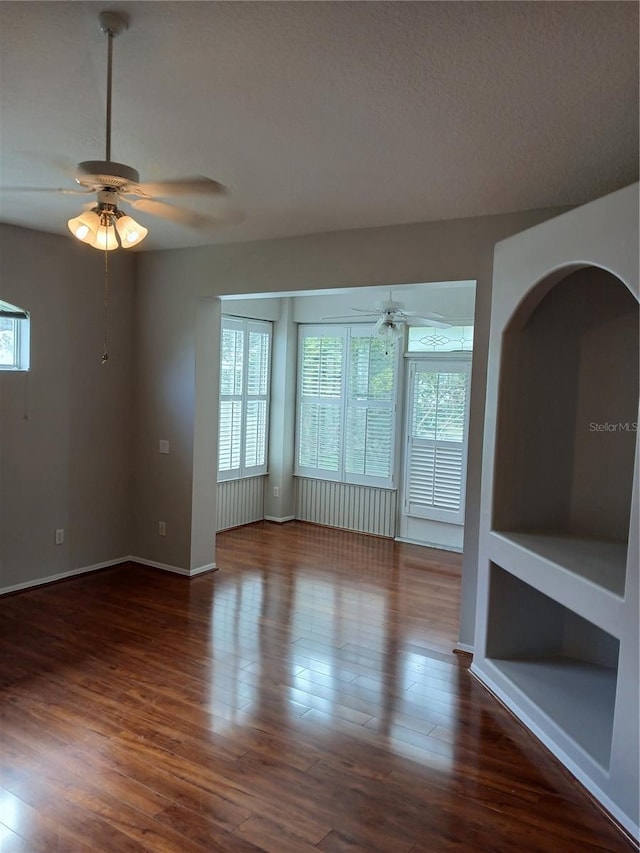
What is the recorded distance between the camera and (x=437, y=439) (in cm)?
665

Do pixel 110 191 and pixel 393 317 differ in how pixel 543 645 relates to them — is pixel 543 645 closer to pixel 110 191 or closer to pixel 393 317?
pixel 393 317

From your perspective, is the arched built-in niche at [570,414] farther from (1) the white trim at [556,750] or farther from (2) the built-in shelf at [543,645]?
(1) the white trim at [556,750]

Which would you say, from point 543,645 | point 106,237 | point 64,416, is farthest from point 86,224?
point 543,645

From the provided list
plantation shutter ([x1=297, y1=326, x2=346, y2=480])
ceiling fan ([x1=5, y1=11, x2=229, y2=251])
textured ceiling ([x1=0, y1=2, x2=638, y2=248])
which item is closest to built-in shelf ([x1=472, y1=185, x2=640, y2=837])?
textured ceiling ([x1=0, y1=2, x2=638, y2=248])

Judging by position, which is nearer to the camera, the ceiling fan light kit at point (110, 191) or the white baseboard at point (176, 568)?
the ceiling fan light kit at point (110, 191)

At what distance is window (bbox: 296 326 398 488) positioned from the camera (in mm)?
7023

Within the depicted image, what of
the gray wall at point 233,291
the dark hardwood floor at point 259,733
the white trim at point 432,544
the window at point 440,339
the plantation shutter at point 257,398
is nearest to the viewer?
the dark hardwood floor at point 259,733

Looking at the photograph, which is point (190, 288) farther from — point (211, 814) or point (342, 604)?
point (211, 814)

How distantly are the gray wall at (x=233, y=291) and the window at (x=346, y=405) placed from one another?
6.87ft

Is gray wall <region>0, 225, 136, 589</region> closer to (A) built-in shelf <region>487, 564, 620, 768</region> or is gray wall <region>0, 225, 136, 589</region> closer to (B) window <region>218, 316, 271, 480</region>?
(B) window <region>218, 316, 271, 480</region>

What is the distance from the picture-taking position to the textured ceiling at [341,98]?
1914mm

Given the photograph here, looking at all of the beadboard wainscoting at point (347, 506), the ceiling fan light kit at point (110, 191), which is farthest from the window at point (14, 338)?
the beadboard wainscoting at point (347, 506)

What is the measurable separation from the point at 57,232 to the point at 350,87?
3367mm

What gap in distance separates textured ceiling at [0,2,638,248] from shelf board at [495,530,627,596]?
1.89 m
